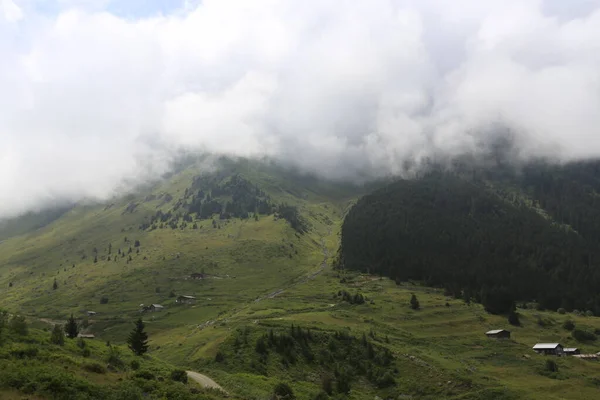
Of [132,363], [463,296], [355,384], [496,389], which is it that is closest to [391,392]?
[355,384]

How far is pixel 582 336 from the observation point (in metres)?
142

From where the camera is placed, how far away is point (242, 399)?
55.0 meters

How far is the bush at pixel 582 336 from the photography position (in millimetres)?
141275

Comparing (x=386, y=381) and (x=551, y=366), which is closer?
(x=386, y=381)

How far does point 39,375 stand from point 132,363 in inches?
837

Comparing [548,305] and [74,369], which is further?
[548,305]

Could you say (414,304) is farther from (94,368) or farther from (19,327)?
(94,368)

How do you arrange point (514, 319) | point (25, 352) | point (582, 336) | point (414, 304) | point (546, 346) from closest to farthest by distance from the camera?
point (25, 352) < point (546, 346) < point (582, 336) < point (514, 319) < point (414, 304)

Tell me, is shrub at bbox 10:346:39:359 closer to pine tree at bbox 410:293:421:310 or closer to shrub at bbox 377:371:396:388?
shrub at bbox 377:371:396:388

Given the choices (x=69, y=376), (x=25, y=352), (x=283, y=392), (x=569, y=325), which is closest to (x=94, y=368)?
(x=25, y=352)

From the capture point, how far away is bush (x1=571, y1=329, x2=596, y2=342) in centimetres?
14127

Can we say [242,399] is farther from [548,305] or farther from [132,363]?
[548,305]

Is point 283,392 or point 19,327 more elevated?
point 19,327

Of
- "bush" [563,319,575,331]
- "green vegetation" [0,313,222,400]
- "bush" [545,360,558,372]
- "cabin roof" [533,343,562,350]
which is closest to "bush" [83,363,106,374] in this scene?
"green vegetation" [0,313,222,400]
